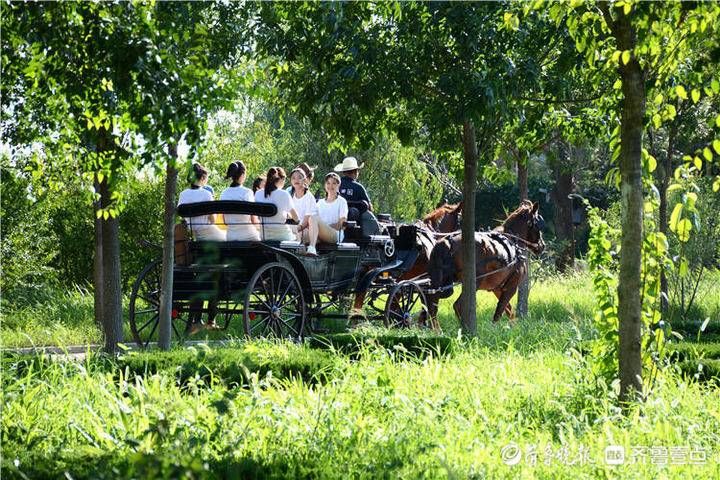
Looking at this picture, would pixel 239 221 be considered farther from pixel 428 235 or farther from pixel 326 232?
pixel 428 235

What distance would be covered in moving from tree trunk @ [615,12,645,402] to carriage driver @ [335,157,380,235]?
6932mm

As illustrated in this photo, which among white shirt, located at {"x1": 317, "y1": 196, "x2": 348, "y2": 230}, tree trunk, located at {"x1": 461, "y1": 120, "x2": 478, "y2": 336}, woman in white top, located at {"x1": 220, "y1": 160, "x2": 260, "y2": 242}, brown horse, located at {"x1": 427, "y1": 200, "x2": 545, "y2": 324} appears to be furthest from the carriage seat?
brown horse, located at {"x1": 427, "y1": 200, "x2": 545, "y2": 324}

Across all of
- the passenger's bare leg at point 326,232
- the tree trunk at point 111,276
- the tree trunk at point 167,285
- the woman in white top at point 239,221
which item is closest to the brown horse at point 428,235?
the passenger's bare leg at point 326,232

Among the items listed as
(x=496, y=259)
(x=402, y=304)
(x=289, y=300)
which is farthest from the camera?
(x=496, y=259)

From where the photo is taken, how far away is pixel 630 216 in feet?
22.4

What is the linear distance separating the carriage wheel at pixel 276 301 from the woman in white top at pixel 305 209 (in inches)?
20.4

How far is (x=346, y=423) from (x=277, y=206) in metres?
6.47

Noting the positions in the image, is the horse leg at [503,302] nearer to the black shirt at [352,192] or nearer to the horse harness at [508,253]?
the horse harness at [508,253]

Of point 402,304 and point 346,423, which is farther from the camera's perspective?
point 402,304

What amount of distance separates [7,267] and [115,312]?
5215 mm

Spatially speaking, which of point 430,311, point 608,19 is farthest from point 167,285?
point 608,19

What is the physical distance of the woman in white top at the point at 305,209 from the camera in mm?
12727

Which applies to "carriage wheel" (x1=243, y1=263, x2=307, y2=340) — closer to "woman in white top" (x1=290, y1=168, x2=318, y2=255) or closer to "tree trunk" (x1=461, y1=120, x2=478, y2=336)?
"woman in white top" (x1=290, y1=168, x2=318, y2=255)

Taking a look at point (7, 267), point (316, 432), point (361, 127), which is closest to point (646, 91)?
point (316, 432)
